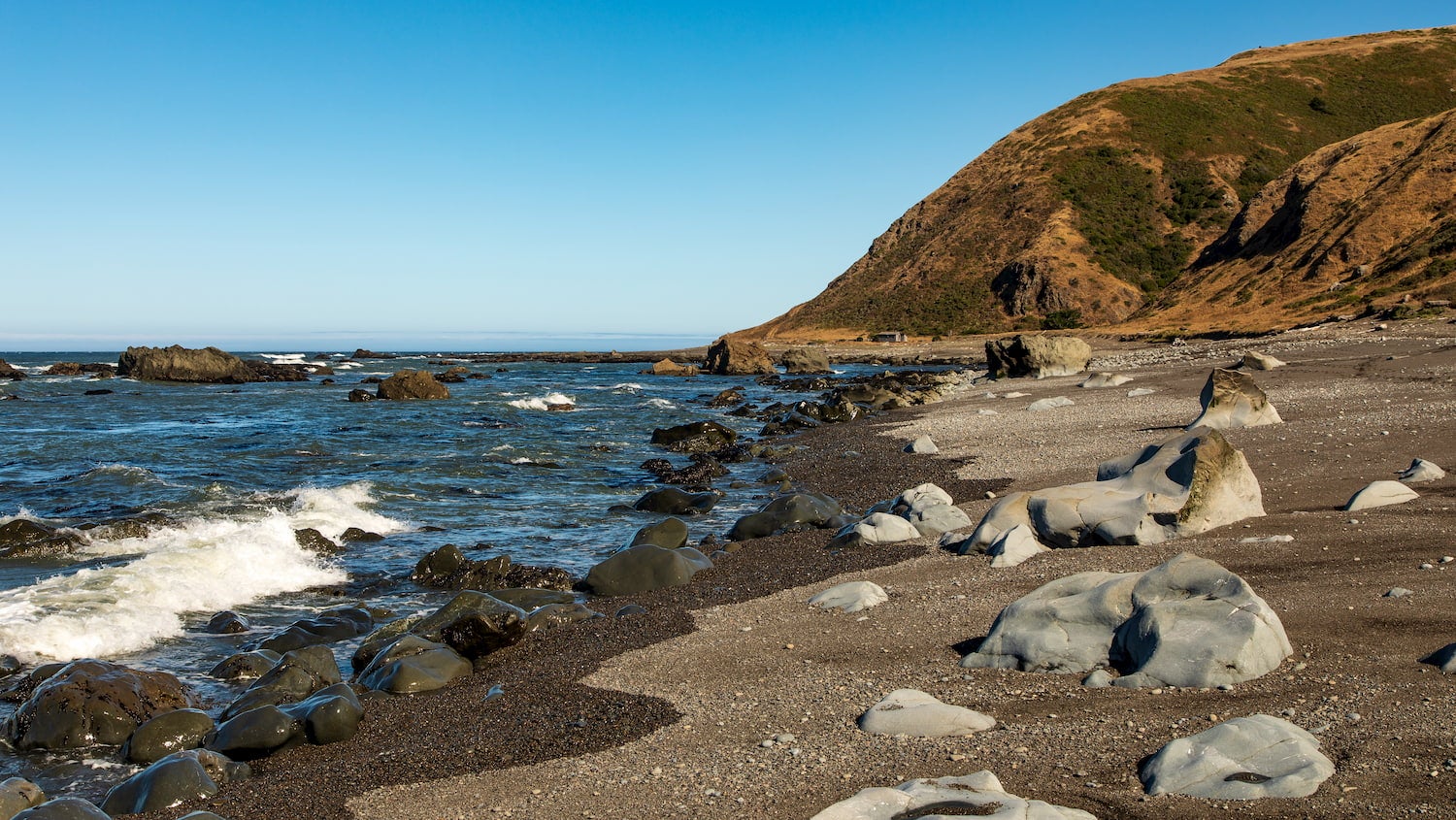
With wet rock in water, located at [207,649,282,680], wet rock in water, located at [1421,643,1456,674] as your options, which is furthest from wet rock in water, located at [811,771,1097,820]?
wet rock in water, located at [207,649,282,680]

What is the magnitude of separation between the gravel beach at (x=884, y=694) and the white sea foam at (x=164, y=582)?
4192 millimetres

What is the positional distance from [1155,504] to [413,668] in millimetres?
7290

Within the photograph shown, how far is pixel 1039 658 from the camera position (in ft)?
21.0

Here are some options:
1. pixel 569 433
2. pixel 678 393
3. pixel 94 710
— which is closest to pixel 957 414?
pixel 569 433

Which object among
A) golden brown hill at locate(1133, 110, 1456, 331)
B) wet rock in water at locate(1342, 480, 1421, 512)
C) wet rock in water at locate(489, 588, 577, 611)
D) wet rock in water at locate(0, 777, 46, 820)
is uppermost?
golden brown hill at locate(1133, 110, 1456, 331)

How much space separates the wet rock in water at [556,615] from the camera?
998 centimetres

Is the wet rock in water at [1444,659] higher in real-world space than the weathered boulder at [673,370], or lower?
lower

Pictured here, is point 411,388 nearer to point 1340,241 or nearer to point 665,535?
point 665,535

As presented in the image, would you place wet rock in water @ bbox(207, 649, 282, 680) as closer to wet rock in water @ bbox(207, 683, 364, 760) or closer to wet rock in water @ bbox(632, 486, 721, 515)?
wet rock in water @ bbox(207, 683, 364, 760)

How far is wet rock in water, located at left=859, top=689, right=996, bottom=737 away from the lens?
5613 millimetres

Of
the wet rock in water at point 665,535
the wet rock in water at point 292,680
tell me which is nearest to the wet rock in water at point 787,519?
the wet rock in water at point 665,535

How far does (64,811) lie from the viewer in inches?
217

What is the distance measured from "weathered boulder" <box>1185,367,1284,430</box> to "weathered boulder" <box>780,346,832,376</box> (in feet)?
161

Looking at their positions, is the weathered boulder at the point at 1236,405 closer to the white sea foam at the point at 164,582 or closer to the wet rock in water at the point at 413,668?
the wet rock in water at the point at 413,668
